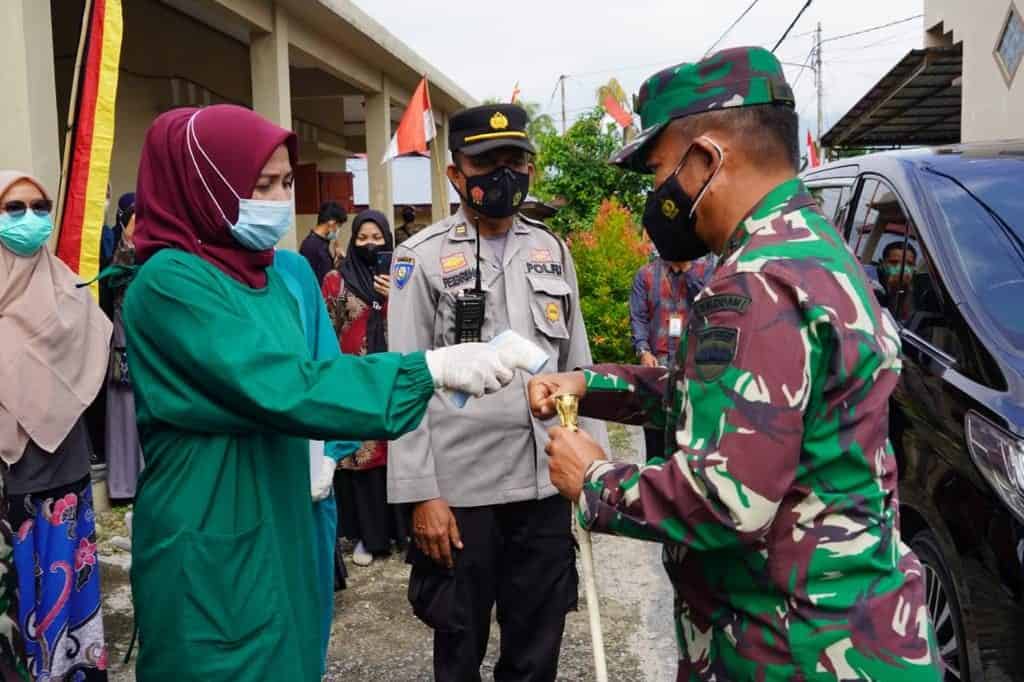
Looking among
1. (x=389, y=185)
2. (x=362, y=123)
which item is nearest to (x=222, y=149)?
(x=389, y=185)

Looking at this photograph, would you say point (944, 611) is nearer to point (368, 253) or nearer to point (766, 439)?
point (766, 439)

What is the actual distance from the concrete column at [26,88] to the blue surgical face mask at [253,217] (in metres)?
3.65

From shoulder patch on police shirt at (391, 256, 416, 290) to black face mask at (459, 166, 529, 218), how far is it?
0.94 ft

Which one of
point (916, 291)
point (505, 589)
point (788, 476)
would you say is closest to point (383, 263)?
point (505, 589)

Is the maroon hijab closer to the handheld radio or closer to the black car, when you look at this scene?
the handheld radio

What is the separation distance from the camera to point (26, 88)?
16.6ft

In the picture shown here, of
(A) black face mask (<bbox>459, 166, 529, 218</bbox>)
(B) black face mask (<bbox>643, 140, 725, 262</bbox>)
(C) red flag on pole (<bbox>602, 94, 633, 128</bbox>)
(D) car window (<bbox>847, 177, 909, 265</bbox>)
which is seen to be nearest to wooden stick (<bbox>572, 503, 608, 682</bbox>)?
(B) black face mask (<bbox>643, 140, 725, 262</bbox>)

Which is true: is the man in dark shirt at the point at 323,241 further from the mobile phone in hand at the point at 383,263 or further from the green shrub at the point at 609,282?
the mobile phone in hand at the point at 383,263

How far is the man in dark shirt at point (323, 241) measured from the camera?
369 inches

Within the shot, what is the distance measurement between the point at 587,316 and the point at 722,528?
918 cm

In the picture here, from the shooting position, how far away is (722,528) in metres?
1.49

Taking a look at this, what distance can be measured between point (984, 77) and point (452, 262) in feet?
31.8

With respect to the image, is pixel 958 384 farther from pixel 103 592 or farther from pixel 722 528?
pixel 103 592

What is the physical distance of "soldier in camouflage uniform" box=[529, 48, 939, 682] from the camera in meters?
1.46
